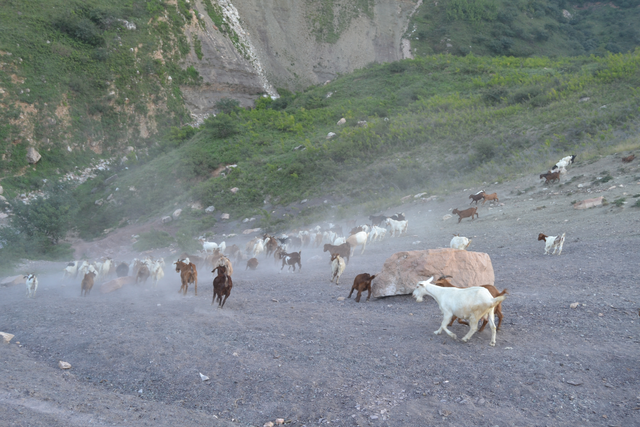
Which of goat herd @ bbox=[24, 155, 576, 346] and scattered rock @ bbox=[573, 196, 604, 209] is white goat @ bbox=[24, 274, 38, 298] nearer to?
goat herd @ bbox=[24, 155, 576, 346]

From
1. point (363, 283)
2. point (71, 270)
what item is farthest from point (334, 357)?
point (71, 270)

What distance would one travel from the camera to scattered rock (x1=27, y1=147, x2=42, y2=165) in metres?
36.6

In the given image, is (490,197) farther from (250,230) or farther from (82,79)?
(82,79)

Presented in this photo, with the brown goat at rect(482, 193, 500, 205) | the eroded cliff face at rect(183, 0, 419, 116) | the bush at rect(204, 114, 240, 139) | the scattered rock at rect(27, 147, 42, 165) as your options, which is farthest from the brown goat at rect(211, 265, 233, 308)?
the eroded cliff face at rect(183, 0, 419, 116)

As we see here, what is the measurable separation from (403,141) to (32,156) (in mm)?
31473

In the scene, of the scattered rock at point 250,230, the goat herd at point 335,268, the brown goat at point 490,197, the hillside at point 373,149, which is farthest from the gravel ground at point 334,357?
the scattered rock at point 250,230

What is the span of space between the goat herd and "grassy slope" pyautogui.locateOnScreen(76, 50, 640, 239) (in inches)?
263

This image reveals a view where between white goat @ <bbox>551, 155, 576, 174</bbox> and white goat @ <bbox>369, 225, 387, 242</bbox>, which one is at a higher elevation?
white goat @ <bbox>551, 155, 576, 174</bbox>

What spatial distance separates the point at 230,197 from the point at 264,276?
19.8m

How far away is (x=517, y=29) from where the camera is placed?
266 feet

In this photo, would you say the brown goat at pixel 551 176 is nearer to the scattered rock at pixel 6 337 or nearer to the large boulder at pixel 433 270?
the large boulder at pixel 433 270

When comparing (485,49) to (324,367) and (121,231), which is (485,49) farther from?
(324,367)

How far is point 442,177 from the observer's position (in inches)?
1104

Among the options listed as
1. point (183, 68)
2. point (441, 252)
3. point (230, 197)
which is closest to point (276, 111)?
point (183, 68)
